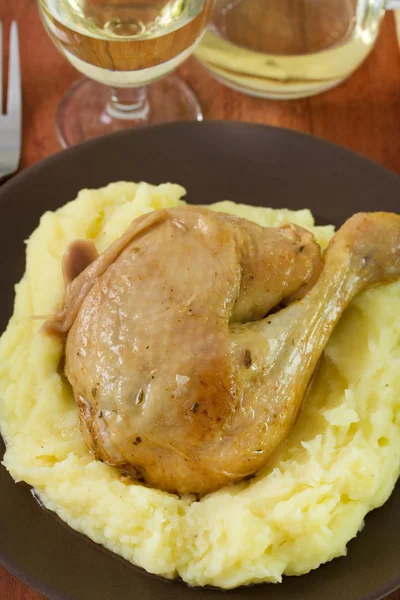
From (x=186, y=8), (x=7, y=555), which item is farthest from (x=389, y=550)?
(x=186, y=8)

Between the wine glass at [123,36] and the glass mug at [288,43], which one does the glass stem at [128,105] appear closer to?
the wine glass at [123,36]

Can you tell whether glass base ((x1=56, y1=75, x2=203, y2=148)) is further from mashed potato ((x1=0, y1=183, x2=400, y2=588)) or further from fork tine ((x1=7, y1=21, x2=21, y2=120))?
mashed potato ((x1=0, y1=183, x2=400, y2=588))

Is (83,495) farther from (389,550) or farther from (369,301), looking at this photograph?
(369,301)

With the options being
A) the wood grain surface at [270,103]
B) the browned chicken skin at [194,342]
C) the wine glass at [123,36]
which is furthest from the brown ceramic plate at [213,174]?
the wood grain surface at [270,103]

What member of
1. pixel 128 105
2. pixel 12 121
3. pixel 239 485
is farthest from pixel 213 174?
pixel 239 485

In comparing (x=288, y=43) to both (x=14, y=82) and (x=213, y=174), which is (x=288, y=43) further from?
(x=14, y=82)
